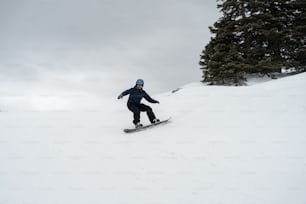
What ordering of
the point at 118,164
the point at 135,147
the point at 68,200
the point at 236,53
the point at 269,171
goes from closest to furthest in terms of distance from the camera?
the point at 68,200
the point at 269,171
the point at 118,164
the point at 135,147
the point at 236,53

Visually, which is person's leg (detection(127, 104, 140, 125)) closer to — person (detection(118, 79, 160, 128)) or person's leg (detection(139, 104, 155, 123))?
person (detection(118, 79, 160, 128))

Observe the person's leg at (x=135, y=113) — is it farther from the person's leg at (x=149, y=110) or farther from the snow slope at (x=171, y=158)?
the snow slope at (x=171, y=158)

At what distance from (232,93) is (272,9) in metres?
12.9

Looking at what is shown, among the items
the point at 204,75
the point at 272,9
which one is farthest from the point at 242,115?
the point at 272,9

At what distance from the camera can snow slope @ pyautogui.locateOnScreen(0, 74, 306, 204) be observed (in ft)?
12.9

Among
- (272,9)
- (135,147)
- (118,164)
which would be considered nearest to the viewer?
(118,164)

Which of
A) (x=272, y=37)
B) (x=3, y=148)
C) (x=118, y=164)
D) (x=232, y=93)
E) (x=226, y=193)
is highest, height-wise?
(x=272, y=37)

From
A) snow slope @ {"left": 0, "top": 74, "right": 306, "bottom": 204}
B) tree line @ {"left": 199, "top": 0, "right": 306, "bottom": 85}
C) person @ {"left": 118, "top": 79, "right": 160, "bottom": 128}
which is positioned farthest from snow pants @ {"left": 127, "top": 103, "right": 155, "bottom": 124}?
tree line @ {"left": 199, "top": 0, "right": 306, "bottom": 85}

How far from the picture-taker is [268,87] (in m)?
10.4

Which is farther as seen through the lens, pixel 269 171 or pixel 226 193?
pixel 269 171

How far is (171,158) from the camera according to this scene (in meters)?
5.23

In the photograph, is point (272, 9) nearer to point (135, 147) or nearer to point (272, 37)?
point (272, 37)

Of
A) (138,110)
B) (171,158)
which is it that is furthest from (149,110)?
(171,158)

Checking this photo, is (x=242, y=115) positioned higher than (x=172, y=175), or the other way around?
(x=242, y=115)
